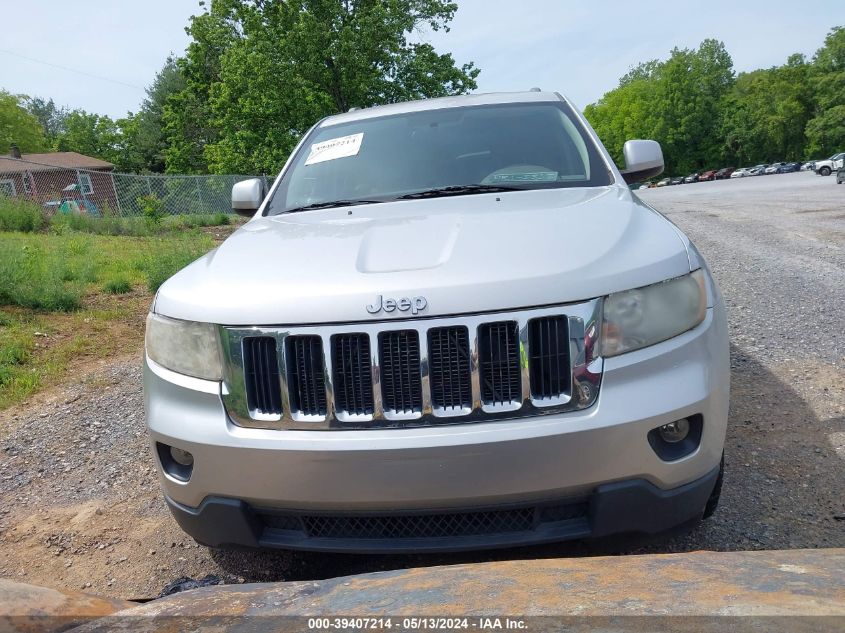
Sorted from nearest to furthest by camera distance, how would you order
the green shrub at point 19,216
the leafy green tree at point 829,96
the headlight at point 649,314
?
the headlight at point 649,314 → the green shrub at point 19,216 → the leafy green tree at point 829,96

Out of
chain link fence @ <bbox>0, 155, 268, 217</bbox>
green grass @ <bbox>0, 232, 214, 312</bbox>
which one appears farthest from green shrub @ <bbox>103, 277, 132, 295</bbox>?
chain link fence @ <bbox>0, 155, 268, 217</bbox>

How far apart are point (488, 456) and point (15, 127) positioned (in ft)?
274

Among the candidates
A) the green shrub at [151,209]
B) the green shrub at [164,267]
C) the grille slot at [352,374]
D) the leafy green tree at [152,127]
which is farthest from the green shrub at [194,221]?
the leafy green tree at [152,127]

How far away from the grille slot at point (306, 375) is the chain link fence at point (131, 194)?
1855cm

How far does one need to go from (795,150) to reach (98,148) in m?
82.1

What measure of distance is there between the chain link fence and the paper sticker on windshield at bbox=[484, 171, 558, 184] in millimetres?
17688

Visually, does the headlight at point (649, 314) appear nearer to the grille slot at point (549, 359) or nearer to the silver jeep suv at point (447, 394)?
the silver jeep suv at point (447, 394)

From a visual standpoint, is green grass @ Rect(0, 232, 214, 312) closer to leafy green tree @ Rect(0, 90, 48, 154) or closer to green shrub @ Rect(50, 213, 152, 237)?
green shrub @ Rect(50, 213, 152, 237)

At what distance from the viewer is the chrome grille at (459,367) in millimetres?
1905

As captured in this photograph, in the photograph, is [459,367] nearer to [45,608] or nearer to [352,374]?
[352,374]

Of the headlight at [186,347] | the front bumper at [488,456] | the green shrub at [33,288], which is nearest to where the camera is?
the front bumper at [488,456]

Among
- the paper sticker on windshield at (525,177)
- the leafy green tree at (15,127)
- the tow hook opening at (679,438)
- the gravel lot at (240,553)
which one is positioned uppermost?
the leafy green tree at (15,127)

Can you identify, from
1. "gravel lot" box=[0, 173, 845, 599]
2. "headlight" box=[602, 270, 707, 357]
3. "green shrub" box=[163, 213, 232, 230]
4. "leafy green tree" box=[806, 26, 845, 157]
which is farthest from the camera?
"leafy green tree" box=[806, 26, 845, 157]

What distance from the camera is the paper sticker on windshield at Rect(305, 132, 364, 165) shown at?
Answer: 11.9 feet
